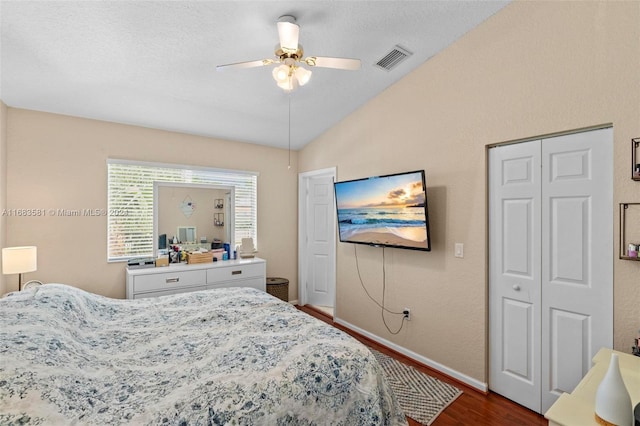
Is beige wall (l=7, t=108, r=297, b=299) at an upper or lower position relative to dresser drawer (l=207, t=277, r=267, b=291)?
upper

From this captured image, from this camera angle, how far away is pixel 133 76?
248 centimetres

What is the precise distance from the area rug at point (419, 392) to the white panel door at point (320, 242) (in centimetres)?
153

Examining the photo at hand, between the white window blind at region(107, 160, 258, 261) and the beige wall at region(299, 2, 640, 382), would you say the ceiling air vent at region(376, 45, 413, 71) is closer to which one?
the beige wall at region(299, 2, 640, 382)

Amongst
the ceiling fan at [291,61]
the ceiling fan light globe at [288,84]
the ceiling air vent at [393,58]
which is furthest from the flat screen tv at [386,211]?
the ceiling fan light globe at [288,84]

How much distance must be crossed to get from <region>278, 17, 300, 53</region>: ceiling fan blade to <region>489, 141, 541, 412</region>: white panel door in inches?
70.8

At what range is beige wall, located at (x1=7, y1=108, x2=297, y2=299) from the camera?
2840 mm

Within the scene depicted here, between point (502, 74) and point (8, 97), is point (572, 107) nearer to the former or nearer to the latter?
point (502, 74)

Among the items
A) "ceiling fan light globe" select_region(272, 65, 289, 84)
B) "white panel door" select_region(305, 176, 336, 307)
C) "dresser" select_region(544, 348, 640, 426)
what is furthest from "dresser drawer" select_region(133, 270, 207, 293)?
"dresser" select_region(544, 348, 640, 426)

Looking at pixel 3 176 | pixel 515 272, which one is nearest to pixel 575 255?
pixel 515 272

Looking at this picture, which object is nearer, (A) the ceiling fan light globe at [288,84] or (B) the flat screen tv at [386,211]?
(A) the ceiling fan light globe at [288,84]

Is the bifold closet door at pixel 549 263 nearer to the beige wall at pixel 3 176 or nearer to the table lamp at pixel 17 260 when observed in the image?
the table lamp at pixel 17 260

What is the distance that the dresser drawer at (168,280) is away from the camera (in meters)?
3.12

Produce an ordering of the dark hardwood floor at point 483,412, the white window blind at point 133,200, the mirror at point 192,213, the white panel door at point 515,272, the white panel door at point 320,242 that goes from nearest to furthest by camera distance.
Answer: the dark hardwood floor at point 483,412
the white panel door at point 515,272
the white window blind at point 133,200
the mirror at point 192,213
the white panel door at point 320,242

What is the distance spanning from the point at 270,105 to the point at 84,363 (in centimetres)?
269
